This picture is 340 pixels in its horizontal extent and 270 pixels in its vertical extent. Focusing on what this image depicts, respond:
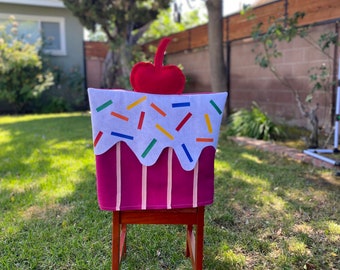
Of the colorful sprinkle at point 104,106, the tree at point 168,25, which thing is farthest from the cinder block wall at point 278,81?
the tree at point 168,25

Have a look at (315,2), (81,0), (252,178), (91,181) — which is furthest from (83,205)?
(81,0)

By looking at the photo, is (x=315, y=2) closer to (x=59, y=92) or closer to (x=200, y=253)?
(x=200, y=253)

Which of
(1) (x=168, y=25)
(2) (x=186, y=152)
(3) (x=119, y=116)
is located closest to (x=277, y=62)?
(2) (x=186, y=152)

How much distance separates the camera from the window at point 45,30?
34.0 feet

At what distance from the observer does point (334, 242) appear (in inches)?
86.3

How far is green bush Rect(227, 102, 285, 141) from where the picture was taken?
5.39 m

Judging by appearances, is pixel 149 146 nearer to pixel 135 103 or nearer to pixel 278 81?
pixel 135 103

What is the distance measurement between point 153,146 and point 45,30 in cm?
1056

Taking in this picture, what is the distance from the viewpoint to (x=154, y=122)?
1.53m

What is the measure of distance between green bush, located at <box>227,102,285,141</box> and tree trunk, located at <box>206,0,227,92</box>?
777 millimetres

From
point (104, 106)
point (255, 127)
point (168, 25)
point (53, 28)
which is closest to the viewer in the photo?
point (104, 106)

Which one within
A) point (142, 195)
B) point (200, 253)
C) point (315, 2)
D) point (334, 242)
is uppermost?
point (315, 2)

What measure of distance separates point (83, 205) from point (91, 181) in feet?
2.03

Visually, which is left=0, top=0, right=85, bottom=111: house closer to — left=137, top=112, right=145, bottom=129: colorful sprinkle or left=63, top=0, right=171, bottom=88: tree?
left=63, top=0, right=171, bottom=88: tree
